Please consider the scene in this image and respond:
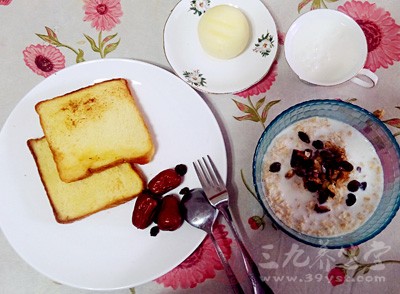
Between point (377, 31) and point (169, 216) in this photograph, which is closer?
point (169, 216)

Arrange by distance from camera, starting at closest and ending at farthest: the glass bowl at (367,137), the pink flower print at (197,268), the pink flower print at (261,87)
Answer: the glass bowl at (367,137) → the pink flower print at (197,268) → the pink flower print at (261,87)

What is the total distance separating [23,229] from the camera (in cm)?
110

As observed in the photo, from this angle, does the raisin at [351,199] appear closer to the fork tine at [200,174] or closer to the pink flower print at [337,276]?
the pink flower print at [337,276]

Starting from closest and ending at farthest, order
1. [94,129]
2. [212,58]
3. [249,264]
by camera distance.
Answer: [249,264] < [94,129] < [212,58]

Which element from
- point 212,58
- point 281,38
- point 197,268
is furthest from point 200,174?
point 281,38

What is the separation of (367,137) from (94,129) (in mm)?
698

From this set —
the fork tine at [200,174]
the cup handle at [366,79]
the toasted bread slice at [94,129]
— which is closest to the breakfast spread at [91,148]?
the toasted bread slice at [94,129]

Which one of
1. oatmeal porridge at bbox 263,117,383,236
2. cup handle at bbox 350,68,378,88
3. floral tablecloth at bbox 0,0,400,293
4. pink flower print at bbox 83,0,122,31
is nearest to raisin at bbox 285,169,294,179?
oatmeal porridge at bbox 263,117,383,236

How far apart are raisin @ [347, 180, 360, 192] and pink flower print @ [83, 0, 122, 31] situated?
80cm

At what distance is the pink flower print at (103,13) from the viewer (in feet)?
4.26

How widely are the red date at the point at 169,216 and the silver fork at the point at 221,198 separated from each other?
0.28 feet

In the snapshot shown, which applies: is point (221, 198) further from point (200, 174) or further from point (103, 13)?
point (103, 13)

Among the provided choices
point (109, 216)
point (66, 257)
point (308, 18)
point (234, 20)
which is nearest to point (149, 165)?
point (109, 216)

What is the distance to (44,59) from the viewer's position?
1273 millimetres
